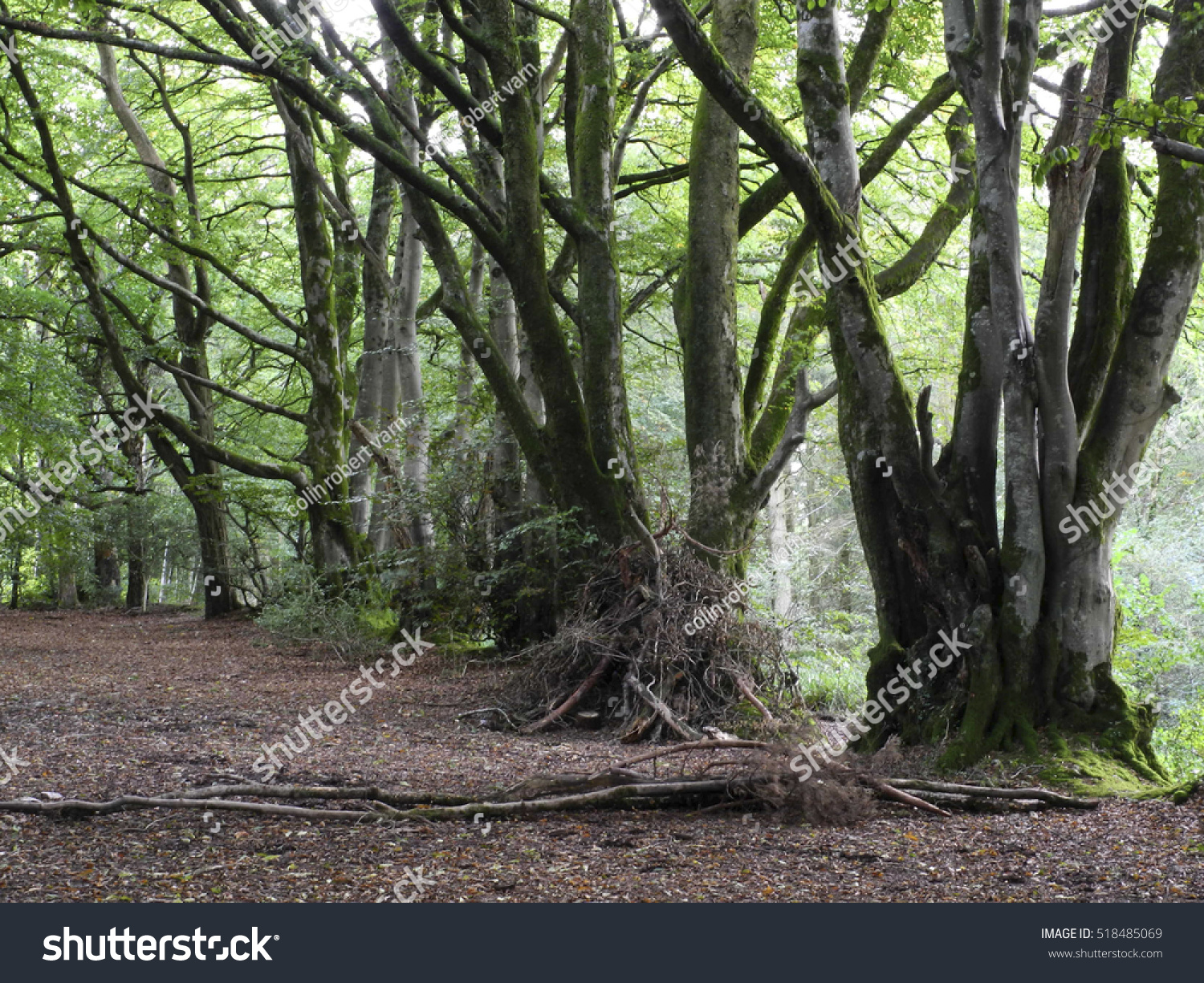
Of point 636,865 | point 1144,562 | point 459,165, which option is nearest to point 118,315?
point 459,165

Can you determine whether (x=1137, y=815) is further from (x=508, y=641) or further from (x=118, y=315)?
(x=118, y=315)

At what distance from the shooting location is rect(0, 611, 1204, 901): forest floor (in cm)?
352

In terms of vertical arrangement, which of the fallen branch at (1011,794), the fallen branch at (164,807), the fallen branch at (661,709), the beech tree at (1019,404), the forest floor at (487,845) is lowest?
the forest floor at (487,845)

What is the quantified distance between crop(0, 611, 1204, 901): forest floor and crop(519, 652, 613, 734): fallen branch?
57cm

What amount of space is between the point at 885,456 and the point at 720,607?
6.70 feet

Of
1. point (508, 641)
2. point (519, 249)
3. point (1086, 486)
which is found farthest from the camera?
point (508, 641)

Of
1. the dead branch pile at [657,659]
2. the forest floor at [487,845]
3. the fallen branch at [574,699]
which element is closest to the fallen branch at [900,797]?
the forest floor at [487,845]

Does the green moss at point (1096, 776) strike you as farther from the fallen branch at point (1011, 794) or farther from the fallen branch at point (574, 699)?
the fallen branch at point (574, 699)

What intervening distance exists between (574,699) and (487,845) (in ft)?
11.0

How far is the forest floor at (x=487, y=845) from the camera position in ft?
11.5

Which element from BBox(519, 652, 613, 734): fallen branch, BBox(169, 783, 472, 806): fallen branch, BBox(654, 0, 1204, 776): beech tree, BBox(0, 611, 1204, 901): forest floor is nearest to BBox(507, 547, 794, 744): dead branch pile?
BBox(519, 652, 613, 734): fallen branch

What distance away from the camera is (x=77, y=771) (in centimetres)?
518

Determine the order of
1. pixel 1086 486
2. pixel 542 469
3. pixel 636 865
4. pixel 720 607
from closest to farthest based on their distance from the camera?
pixel 636 865, pixel 1086 486, pixel 720 607, pixel 542 469

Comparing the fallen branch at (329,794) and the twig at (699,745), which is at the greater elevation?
the twig at (699,745)
